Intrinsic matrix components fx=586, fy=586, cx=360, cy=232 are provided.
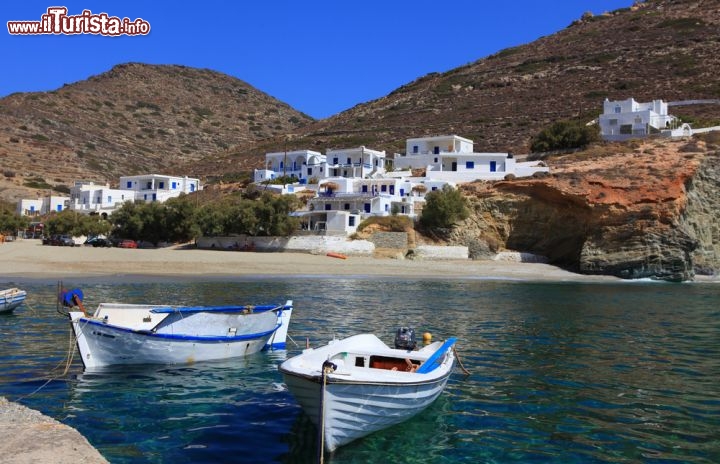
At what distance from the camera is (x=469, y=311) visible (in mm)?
29219

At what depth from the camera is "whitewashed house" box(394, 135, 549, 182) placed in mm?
73688

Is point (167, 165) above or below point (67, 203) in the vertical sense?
above

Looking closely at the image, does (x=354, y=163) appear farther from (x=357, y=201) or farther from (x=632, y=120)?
(x=632, y=120)

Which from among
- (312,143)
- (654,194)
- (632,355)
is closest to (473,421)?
(632,355)

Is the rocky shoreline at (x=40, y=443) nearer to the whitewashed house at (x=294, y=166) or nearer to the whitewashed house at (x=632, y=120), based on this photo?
the whitewashed house at (x=294, y=166)

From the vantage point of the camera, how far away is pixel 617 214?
58688 mm

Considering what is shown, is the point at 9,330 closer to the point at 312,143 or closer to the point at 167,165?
the point at 312,143

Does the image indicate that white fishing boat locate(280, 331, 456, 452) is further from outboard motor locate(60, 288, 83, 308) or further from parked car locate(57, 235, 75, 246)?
parked car locate(57, 235, 75, 246)

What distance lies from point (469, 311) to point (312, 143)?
347ft

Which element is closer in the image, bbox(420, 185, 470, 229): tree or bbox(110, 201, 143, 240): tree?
bbox(420, 185, 470, 229): tree

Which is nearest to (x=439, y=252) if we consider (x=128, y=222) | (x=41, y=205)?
(x=128, y=222)

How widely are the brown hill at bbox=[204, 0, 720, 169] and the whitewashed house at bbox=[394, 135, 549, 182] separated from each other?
19576 millimetres

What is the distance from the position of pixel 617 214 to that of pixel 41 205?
88066 millimetres

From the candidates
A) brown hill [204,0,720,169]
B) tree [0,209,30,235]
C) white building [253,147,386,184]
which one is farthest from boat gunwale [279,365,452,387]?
brown hill [204,0,720,169]
